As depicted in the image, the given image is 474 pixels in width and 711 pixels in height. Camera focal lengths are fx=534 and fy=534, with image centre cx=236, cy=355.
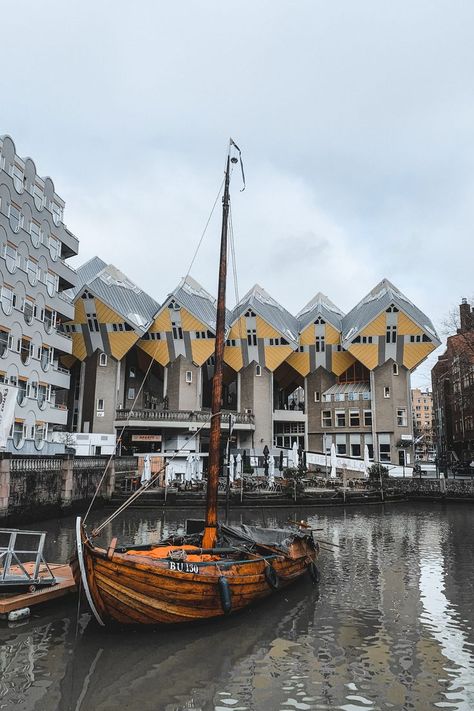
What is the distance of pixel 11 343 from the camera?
39.8m

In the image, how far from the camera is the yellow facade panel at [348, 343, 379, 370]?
207ft

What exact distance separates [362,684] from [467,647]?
3.18m

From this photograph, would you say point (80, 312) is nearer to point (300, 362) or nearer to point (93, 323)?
point (93, 323)

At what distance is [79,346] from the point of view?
204 ft

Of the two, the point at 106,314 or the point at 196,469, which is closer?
the point at 196,469

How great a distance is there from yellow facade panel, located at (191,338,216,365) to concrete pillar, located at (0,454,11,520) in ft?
126

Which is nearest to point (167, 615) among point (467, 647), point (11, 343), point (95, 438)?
point (467, 647)

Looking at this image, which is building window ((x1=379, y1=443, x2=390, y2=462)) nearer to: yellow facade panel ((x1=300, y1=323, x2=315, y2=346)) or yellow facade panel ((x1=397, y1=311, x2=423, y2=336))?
yellow facade panel ((x1=397, y1=311, x2=423, y2=336))

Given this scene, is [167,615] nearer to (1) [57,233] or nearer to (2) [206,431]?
(1) [57,233]

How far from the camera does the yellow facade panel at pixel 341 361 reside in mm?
67250

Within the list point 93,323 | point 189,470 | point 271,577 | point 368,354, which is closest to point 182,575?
point 271,577

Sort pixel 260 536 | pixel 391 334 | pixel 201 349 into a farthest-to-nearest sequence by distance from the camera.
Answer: pixel 201 349 → pixel 391 334 → pixel 260 536

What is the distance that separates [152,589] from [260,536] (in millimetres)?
6458

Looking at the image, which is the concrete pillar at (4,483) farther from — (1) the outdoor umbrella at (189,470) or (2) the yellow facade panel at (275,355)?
(2) the yellow facade panel at (275,355)
